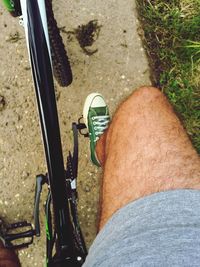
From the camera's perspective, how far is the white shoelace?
199 cm

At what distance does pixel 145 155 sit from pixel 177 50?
838 mm

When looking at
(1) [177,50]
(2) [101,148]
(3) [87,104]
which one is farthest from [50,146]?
(1) [177,50]

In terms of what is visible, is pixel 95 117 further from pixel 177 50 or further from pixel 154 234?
pixel 154 234

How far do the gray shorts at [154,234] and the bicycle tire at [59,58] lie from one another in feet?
2.75

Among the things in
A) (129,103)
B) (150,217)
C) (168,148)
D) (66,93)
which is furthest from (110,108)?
(150,217)

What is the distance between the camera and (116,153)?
1.67m

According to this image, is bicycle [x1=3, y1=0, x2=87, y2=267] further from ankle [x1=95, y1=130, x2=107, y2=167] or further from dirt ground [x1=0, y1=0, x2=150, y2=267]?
dirt ground [x1=0, y1=0, x2=150, y2=267]

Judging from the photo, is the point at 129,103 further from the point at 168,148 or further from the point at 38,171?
the point at 38,171

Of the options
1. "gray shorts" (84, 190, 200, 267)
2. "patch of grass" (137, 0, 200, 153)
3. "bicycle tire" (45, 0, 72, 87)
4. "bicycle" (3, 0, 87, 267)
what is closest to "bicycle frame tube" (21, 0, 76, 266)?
"bicycle" (3, 0, 87, 267)

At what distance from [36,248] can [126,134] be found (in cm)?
72

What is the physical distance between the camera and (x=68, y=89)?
2.15 m

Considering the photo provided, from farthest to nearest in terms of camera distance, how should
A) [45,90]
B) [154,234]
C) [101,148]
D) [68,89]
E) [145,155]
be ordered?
1. [68,89]
2. [101,148]
3. [145,155]
4. [45,90]
5. [154,234]

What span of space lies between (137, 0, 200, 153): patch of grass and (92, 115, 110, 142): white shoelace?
321mm

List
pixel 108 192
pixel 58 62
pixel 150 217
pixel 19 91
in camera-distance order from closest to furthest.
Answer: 1. pixel 150 217
2. pixel 108 192
3. pixel 58 62
4. pixel 19 91
